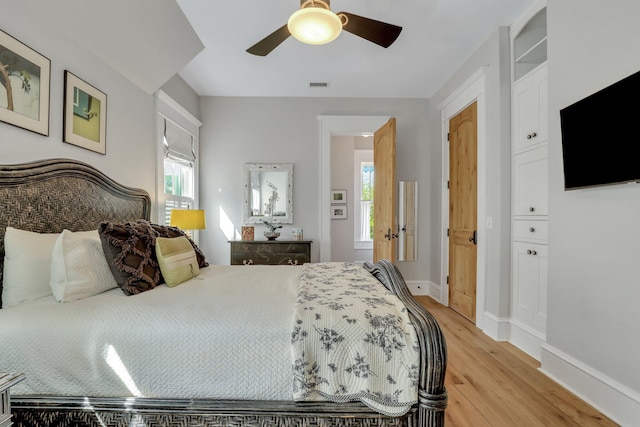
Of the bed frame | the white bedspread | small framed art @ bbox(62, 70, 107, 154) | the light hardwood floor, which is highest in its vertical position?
small framed art @ bbox(62, 70, 107, 154)

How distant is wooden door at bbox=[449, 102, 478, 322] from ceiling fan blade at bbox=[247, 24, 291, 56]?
218 centimetres

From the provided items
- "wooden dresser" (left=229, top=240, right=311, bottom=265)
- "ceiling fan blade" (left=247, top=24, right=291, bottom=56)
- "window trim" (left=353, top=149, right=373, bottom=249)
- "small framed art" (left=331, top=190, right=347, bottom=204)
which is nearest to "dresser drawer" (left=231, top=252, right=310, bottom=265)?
"wooden dresser" (left=229, top=240, right=311, bottom=265)

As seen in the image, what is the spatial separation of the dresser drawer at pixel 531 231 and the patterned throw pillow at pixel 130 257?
9.20ft

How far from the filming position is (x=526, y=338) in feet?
8.15

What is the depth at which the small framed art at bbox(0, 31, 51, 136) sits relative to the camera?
1.55m

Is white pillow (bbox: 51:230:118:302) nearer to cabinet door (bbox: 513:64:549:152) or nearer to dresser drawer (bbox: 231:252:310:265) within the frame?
dresser drawer (bbox: 231:252:310:265)

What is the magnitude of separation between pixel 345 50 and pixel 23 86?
258 cm

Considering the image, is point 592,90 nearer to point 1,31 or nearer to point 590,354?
point 590,354

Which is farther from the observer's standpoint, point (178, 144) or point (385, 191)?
point (385, 191)

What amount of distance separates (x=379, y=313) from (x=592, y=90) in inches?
74.0

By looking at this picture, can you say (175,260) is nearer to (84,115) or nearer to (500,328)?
(84,115)

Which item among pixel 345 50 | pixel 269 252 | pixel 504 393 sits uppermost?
pixel 345 50

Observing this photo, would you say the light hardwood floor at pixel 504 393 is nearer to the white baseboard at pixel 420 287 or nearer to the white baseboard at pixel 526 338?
the white baseboard at pixel 526 338

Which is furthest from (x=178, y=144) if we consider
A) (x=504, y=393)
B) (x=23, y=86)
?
(x=504, y=393)
